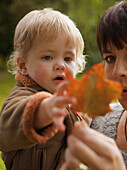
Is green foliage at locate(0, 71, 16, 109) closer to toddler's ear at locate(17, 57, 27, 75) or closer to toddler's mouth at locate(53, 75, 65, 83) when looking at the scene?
toddler's ear at locate(17, 57, 27, 75)

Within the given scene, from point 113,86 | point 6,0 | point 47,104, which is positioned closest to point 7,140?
point 47,104

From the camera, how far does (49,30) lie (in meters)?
1.62

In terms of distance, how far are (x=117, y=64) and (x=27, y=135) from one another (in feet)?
2.46

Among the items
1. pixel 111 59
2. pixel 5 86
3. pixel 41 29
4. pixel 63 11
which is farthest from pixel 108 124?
pixel 63 11

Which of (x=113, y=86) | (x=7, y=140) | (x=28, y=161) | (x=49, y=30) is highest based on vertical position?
(x=49, y=30)

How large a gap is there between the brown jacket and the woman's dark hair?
1.70 ft

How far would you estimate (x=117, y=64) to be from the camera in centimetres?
151

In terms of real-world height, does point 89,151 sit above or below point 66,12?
below

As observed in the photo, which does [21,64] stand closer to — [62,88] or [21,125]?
[21,125]

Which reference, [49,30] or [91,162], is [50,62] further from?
[91,162]

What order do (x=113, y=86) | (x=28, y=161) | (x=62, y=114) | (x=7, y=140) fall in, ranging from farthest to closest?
(x=28, y=161) < (x=7, y=140) < (x=113, y=86) < (x=62, y=114)

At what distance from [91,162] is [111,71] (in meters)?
0.85

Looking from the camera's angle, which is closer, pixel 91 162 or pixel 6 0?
pixel 91 162

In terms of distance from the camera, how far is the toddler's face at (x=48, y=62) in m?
1.60
